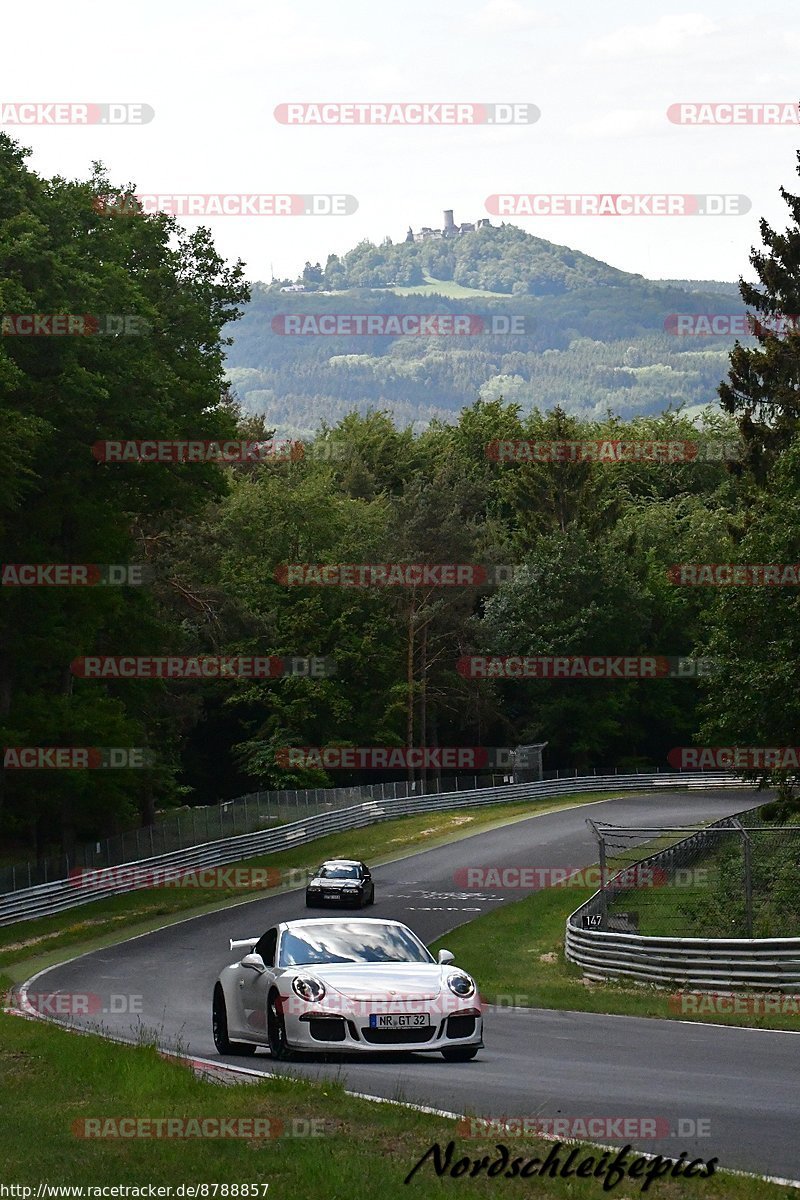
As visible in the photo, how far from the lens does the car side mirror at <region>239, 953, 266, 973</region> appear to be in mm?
14508

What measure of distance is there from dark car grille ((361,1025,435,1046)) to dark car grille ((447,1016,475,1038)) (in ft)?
0.69

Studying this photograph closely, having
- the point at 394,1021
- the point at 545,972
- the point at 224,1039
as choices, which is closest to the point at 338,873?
the point at 545,972

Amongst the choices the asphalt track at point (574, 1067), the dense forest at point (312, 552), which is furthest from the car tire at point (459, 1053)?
the dense forest at point (312, 552)

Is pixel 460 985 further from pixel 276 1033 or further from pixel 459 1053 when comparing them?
pixel 276 1033

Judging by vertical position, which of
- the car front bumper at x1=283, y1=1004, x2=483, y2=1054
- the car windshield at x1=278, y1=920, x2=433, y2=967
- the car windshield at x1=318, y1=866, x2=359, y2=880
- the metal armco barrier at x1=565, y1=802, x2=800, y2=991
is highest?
the car windshield at x1=278, y1=920, x2=433, y2=967

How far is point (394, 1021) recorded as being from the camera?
43.6ft

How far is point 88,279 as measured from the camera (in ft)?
135

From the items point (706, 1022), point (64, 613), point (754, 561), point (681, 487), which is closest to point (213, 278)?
point (64, 613)

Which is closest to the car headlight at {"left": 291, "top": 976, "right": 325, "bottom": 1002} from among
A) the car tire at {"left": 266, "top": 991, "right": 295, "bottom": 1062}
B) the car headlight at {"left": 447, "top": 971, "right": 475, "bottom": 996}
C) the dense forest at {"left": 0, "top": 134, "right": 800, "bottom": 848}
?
the car tire at {"left": 266, "top": 991, "right": 295, "bottom": 1062}

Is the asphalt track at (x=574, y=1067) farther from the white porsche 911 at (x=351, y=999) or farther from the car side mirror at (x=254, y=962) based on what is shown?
the car side mirror at (x=254, y=962)

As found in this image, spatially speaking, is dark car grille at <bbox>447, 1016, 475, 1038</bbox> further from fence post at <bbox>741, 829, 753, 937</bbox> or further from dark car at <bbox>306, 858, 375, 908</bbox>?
dark car at <bbox>306, 858, 375, 908</bbox>

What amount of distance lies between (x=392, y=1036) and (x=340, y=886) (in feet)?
93.1

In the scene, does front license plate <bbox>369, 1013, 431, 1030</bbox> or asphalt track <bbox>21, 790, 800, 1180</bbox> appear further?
front license plate <bbox>369, 1013, 431, 1030</bbox>

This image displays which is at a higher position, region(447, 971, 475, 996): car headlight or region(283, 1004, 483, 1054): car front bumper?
region(447, 971, 475, 996): car headlight
